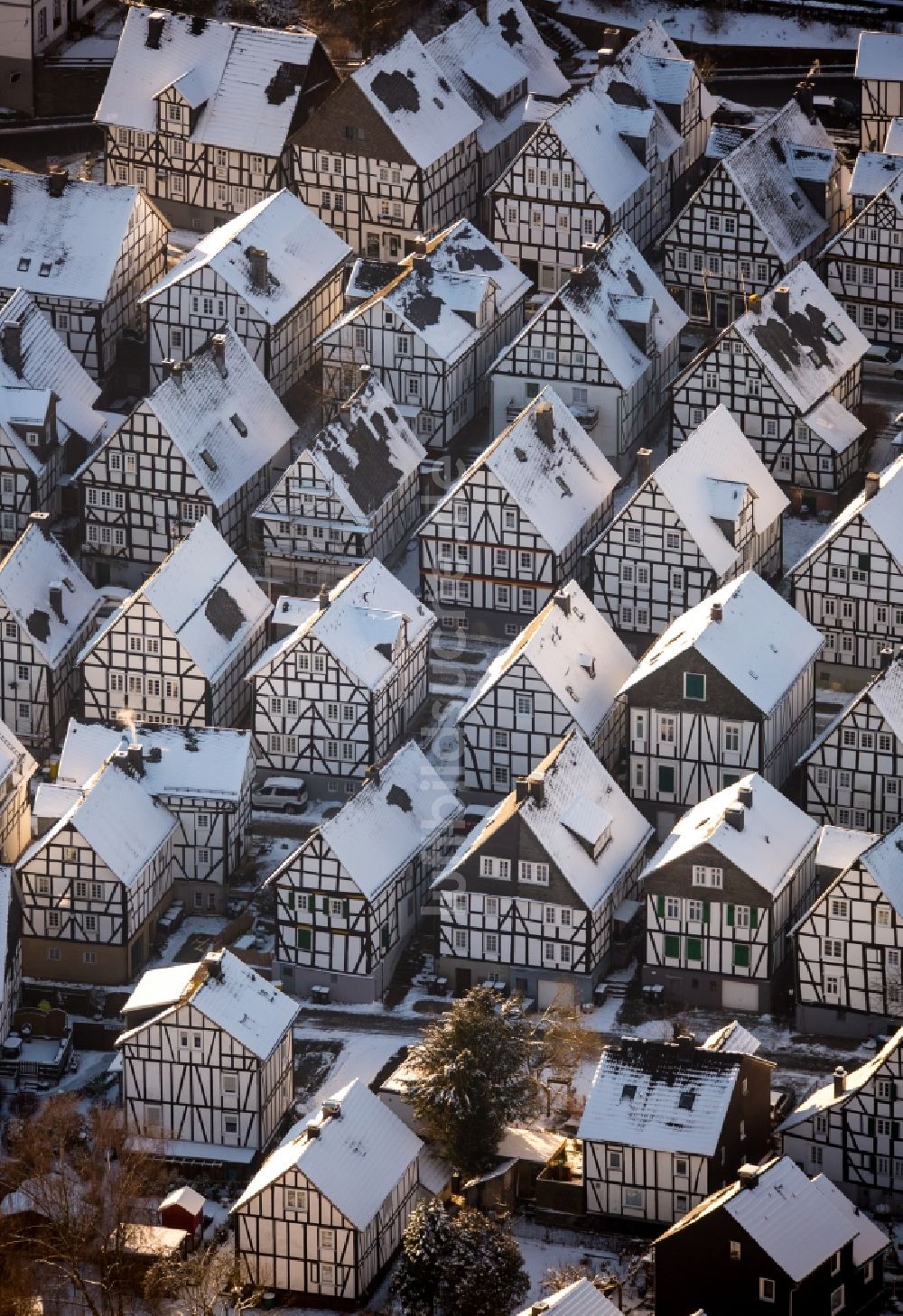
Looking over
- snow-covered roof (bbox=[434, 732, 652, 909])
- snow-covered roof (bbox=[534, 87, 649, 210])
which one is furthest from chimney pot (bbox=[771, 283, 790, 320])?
snow-covered roof (bbox=[434, 732, 652, 909])

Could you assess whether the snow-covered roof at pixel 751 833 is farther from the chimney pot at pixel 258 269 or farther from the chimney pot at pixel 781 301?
the chimney pot at pixel 258 269

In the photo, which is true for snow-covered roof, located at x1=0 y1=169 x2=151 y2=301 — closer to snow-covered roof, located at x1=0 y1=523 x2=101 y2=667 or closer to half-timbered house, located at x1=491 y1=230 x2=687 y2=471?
half-timbered house, located at x1=491 y1=230 x2=687 y2=471

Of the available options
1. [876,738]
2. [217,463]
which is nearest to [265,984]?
[876,738]

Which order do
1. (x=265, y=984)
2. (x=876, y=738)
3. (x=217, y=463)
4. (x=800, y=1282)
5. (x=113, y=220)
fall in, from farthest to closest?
(x=113, y=220), (x=217, y=463), (x=876, y=738), (x=265, y=984), (x=800, y=1282)

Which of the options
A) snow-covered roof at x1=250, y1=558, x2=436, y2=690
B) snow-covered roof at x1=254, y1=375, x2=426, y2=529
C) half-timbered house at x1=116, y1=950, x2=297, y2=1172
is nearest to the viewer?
half-timbered house at x1=116, y1=950, x2=297, y2=1172

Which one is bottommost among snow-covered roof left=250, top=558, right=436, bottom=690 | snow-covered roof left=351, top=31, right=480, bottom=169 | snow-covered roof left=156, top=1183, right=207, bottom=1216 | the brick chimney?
snow-covered roof left=156, top=1183, right=207, bottom=1216

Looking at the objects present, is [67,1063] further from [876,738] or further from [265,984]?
[876,738]
